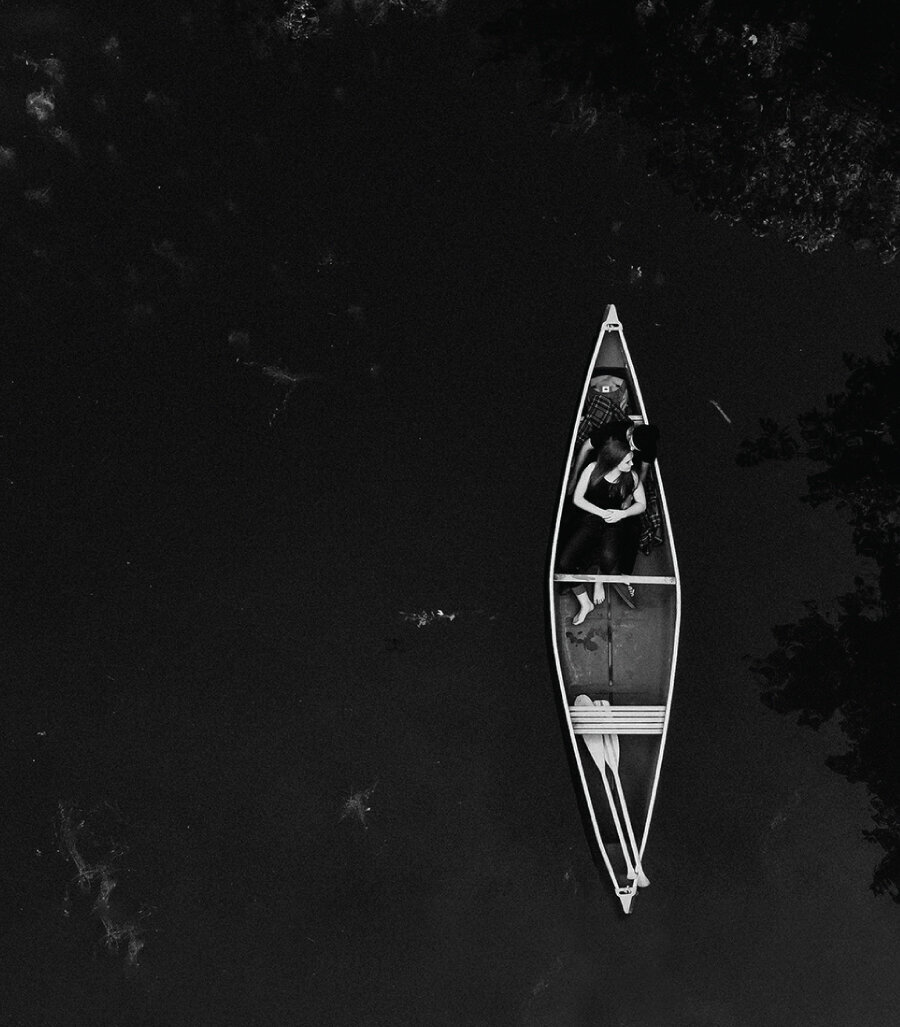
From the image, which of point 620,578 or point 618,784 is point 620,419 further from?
point 618,784

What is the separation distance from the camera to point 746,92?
267 inches

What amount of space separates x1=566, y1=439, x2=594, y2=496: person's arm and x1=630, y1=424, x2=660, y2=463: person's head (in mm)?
342

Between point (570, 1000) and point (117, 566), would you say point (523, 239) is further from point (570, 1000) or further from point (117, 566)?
point (570, 1000)

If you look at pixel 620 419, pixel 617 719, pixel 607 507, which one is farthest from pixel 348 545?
pixel 617 719

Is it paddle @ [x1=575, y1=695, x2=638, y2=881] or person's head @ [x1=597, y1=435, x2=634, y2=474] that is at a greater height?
person's head @ [x1=597, y1=435, x2=634, y2=474]

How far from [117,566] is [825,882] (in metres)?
5.85

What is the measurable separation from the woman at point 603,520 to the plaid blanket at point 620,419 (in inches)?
3.8

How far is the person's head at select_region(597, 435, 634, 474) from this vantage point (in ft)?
20.8

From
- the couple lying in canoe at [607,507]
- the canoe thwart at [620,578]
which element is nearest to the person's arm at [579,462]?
the couple lying in canoe at [607,507]

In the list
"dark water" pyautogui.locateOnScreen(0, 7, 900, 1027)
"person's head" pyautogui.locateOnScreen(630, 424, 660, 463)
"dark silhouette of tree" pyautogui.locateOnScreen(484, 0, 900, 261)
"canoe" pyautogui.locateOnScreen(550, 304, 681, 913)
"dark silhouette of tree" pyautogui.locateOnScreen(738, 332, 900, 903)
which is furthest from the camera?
"dark silhouette of tree" pyautogui.locateOnScreen(738, 332, 900, 903)

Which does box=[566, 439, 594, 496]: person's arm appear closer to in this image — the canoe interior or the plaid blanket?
the plaid blanket

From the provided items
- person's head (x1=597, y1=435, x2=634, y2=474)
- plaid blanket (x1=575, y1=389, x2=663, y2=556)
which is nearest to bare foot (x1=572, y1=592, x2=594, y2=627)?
plaid blanket (x1=575, y1=389, x2=663, y2=556)

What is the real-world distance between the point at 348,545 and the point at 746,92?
4520mm

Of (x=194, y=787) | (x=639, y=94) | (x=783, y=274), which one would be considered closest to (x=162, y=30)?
(x=639, y=94)
